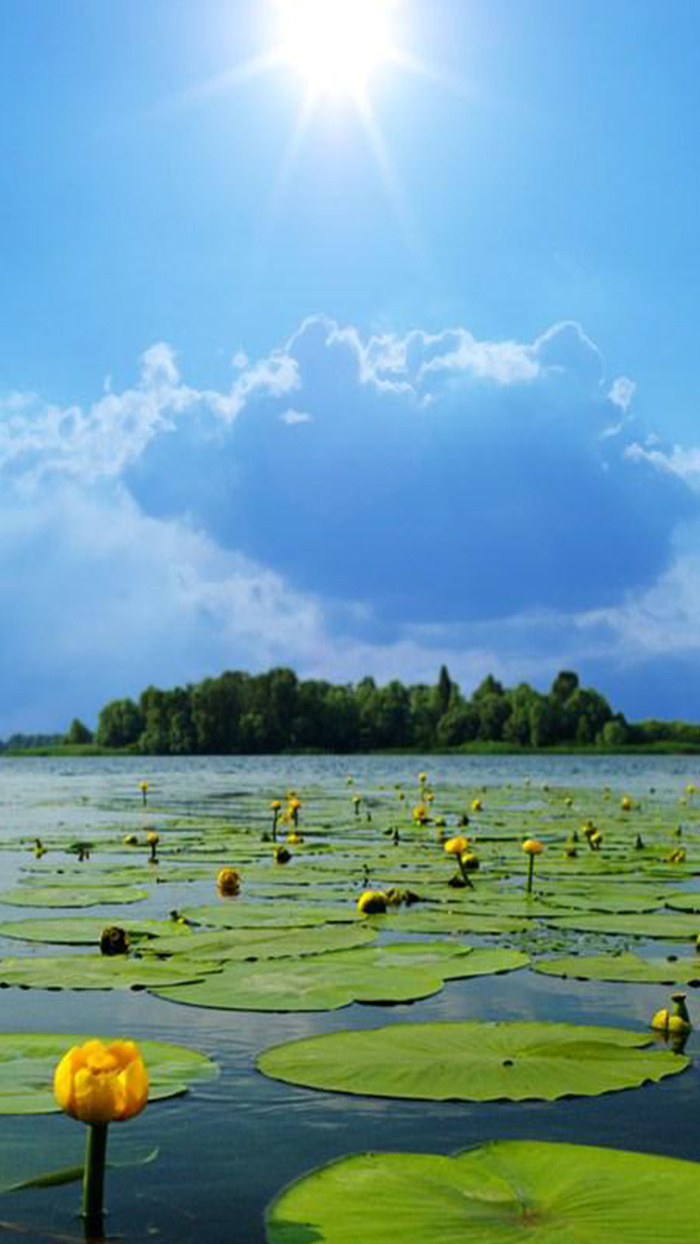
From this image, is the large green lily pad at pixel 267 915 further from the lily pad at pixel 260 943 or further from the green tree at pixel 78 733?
the green tree at pixel 78 733

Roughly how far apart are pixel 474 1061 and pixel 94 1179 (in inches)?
66.2

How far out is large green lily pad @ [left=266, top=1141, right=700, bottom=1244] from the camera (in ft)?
8.61

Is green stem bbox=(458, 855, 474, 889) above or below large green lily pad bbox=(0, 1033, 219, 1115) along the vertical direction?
above

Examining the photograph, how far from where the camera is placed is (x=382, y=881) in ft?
31.6

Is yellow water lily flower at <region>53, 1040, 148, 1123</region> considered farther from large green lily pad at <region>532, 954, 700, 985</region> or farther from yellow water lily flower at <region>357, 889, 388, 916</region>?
yellow water lily flower at <region>357, 889, 388, 916</region>

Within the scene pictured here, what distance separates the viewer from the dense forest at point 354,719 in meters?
83.9

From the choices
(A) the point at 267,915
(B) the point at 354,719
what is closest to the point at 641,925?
(A) the point at 267,915

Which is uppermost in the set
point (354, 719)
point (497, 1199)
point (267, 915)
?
point (354, 719)

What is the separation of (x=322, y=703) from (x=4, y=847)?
248ft

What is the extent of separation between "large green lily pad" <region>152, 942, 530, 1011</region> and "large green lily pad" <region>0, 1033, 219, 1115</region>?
761 millimetres

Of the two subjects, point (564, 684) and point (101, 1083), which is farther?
point (564, 684)

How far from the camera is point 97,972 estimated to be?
5.53 metres

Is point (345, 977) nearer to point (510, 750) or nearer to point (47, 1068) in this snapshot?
point (47, 1068)

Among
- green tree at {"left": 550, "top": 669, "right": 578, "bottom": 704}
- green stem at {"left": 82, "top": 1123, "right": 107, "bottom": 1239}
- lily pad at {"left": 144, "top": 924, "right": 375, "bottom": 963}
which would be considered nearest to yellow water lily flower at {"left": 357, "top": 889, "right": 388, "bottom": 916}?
lily pad at {"left": 144, "top": 924, "right": 375, "bottom": 963}
